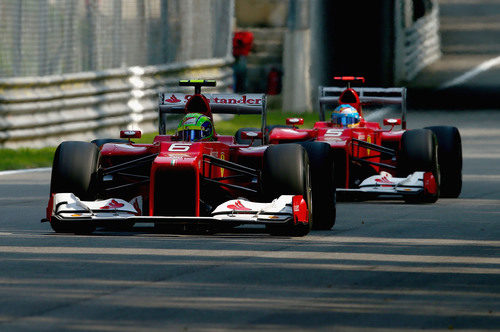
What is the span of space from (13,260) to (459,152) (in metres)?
7.75

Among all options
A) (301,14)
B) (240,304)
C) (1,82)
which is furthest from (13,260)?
(301,14)

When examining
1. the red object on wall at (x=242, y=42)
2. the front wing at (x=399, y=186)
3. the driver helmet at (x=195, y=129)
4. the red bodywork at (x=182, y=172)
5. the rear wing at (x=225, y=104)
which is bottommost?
the front wing at (x=399, y=186)

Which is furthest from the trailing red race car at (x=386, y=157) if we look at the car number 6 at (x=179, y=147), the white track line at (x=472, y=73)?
the white track line at (x=472, y=73)

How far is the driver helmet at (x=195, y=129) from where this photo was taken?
12938mm

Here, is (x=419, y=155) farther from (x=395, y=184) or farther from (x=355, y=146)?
(x=355, y=146)

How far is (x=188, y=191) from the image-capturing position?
1186 centimetres

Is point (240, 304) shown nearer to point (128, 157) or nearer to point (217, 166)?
point (217, 166)

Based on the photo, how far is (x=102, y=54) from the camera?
24094 mm

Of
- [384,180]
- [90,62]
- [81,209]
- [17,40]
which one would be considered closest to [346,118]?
[384,180]

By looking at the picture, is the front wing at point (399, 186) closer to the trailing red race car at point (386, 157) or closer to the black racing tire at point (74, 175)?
the trailing red race car at point (386, 157)

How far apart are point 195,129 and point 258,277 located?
3.71 meters

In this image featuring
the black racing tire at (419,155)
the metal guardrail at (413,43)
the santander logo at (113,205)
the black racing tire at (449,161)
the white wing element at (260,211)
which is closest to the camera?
the white wing element at (260,211)

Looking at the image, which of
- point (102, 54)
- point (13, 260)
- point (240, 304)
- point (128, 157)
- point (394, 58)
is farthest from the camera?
point (394, 58)

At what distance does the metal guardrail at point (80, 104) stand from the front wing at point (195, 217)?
338 inches
